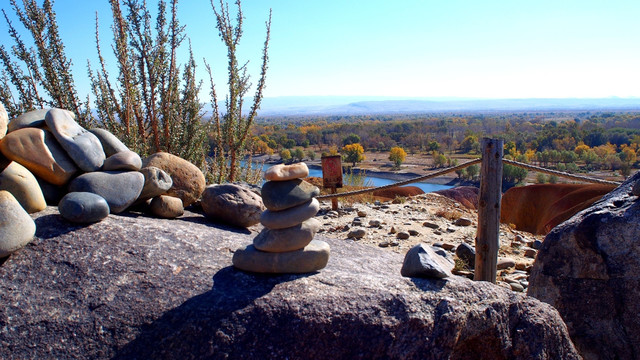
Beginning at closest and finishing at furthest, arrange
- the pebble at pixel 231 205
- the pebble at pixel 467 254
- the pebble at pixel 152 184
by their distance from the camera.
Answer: the pebble at pixel 152 184 → the pebble at pixel 231 205 → the pebble at pixel 467 254

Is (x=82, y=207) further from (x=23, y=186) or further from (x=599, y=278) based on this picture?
(x=599, y=278)

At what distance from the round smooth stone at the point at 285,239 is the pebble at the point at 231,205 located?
128 centimetres

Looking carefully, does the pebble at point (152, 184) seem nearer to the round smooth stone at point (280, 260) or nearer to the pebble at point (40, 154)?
the pebble at point (40, 154)

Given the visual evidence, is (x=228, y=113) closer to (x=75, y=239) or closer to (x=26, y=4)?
(x=26, y=4)

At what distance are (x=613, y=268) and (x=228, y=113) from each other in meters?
5.64

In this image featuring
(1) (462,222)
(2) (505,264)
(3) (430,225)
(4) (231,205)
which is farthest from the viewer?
(1) (462,222)

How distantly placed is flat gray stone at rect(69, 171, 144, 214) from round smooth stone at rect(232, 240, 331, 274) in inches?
46.6

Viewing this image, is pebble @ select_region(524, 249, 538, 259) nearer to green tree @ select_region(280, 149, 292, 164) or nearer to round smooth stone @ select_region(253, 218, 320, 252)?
round smooth stone @ select_region(253, 218, 320, 252)

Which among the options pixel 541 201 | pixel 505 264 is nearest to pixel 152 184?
pixel 505 264

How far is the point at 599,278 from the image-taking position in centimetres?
315

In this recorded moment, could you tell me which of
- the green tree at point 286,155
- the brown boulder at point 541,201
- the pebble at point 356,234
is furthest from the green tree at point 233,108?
the green tree at point 286,155

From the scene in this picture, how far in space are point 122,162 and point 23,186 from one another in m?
0.70

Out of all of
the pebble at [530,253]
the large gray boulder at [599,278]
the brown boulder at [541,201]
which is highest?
the large gray boulder at [599,278]

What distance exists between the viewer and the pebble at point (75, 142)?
3551 mm
